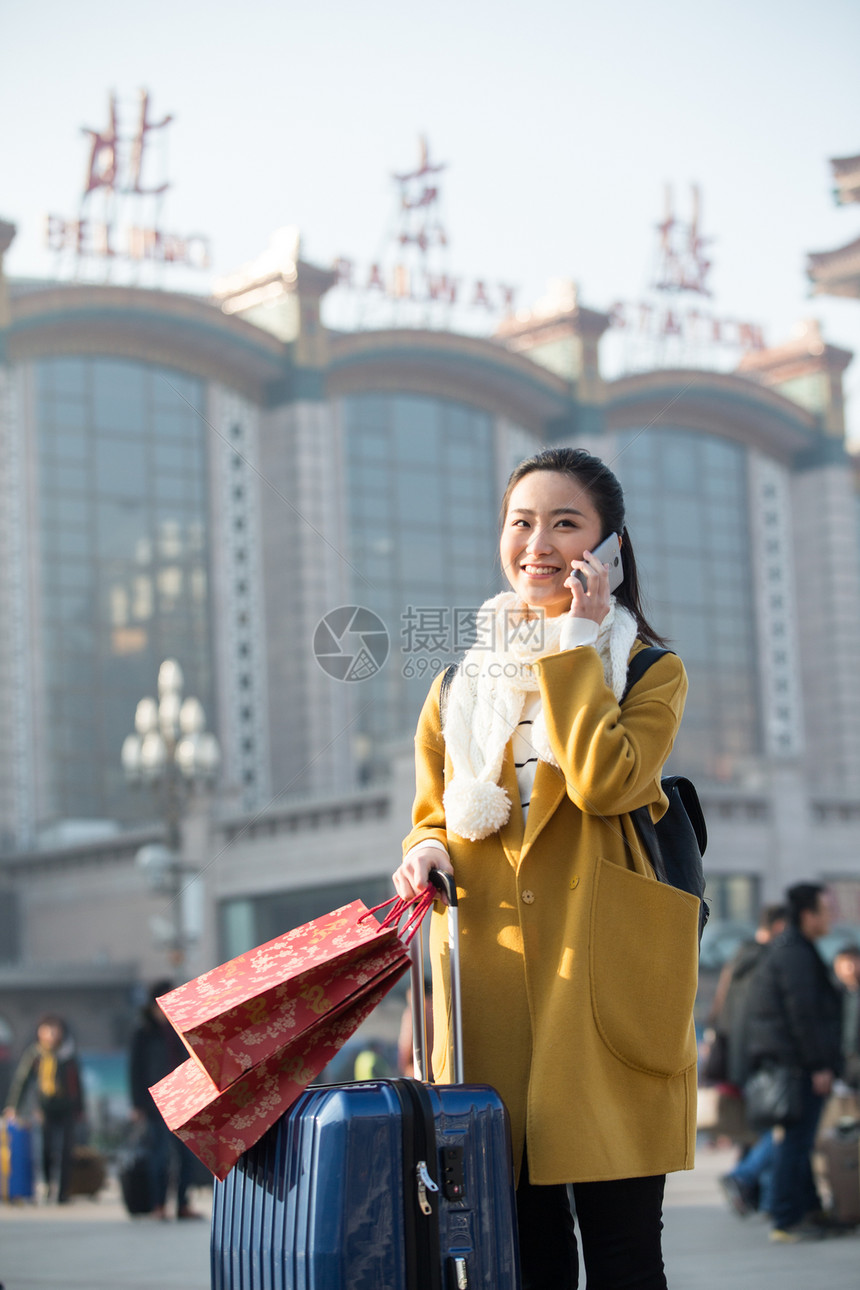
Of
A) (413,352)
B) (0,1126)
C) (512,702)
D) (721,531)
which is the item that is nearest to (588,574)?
(512,702)

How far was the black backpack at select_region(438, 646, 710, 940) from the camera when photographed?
2.61 meters

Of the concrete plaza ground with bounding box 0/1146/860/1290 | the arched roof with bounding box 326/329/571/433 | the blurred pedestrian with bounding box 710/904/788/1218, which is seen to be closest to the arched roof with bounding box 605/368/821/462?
the arched roof with bounding box 326/329/571/433

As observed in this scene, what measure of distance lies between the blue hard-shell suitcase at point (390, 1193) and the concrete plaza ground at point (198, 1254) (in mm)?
3172

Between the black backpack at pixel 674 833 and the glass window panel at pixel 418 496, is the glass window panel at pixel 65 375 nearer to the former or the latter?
the glass window panel at pixel 418 496

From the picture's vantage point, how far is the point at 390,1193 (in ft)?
7.29

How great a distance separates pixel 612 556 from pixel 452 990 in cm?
78

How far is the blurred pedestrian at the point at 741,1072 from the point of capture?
7316 mm

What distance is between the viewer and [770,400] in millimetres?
39500

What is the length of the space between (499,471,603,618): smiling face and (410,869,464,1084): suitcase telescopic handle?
508 millimetres

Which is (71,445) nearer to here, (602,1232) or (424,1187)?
(602,1232)

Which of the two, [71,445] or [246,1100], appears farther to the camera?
[71,445]

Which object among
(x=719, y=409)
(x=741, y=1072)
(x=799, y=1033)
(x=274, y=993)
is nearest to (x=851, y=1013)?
(x=741, y=1072)

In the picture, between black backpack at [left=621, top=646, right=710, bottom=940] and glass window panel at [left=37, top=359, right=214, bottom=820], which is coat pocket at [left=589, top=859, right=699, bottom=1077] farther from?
glass window panel at [left=37, top=359, right=214, bottom=820]

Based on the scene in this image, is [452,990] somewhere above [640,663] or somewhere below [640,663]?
below
